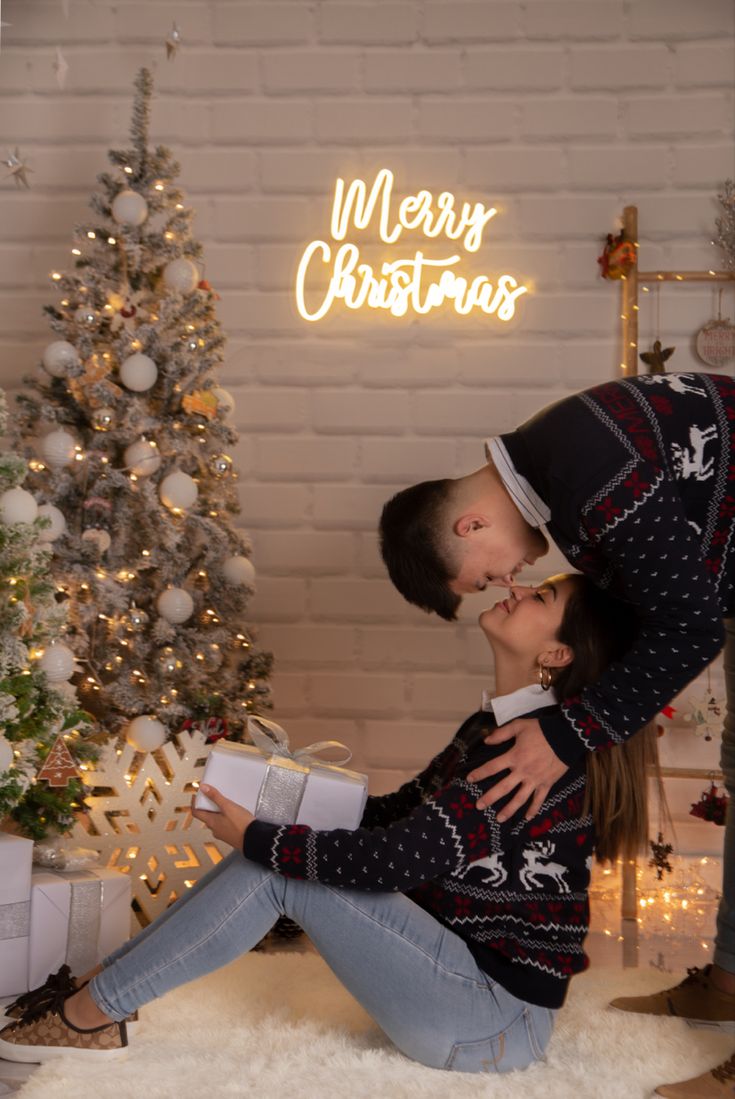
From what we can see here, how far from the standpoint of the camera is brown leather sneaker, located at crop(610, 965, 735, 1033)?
7.24 ft

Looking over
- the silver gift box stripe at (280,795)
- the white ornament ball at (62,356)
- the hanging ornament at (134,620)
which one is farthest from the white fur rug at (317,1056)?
the white ornament ball at (62,356)

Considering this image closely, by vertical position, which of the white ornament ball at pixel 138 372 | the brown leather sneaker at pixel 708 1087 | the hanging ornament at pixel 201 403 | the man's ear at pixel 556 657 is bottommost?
the brown leather sneaker at pixel 708 1087

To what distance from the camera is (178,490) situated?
2.81m

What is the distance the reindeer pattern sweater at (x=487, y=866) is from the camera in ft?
5.93

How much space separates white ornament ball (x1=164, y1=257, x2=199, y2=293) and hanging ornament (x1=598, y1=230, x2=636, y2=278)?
1179 mm

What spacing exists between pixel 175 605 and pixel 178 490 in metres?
0.27

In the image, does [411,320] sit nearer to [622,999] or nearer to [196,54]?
[196,54]

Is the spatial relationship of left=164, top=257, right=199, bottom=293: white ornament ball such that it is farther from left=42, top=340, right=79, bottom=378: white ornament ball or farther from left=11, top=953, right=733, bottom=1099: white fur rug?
left=11, top=953, right=733, bottom=1099: white fur rug

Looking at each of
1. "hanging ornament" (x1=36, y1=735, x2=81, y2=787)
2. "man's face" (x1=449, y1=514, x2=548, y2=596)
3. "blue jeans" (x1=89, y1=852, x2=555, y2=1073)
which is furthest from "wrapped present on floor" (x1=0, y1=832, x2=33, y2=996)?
"man's face" (x1=449, y1=514, x2=548, y2=596)

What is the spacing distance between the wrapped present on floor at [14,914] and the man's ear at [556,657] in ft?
3.45

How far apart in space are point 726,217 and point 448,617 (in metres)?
1.89

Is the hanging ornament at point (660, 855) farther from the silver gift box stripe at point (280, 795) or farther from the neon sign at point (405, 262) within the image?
the neon sign at point (405, 262)

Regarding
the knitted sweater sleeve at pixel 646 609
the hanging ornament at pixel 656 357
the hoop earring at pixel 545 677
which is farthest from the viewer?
the hanging ornament at pixel 656 357

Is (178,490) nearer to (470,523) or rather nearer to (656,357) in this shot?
(470,523)
